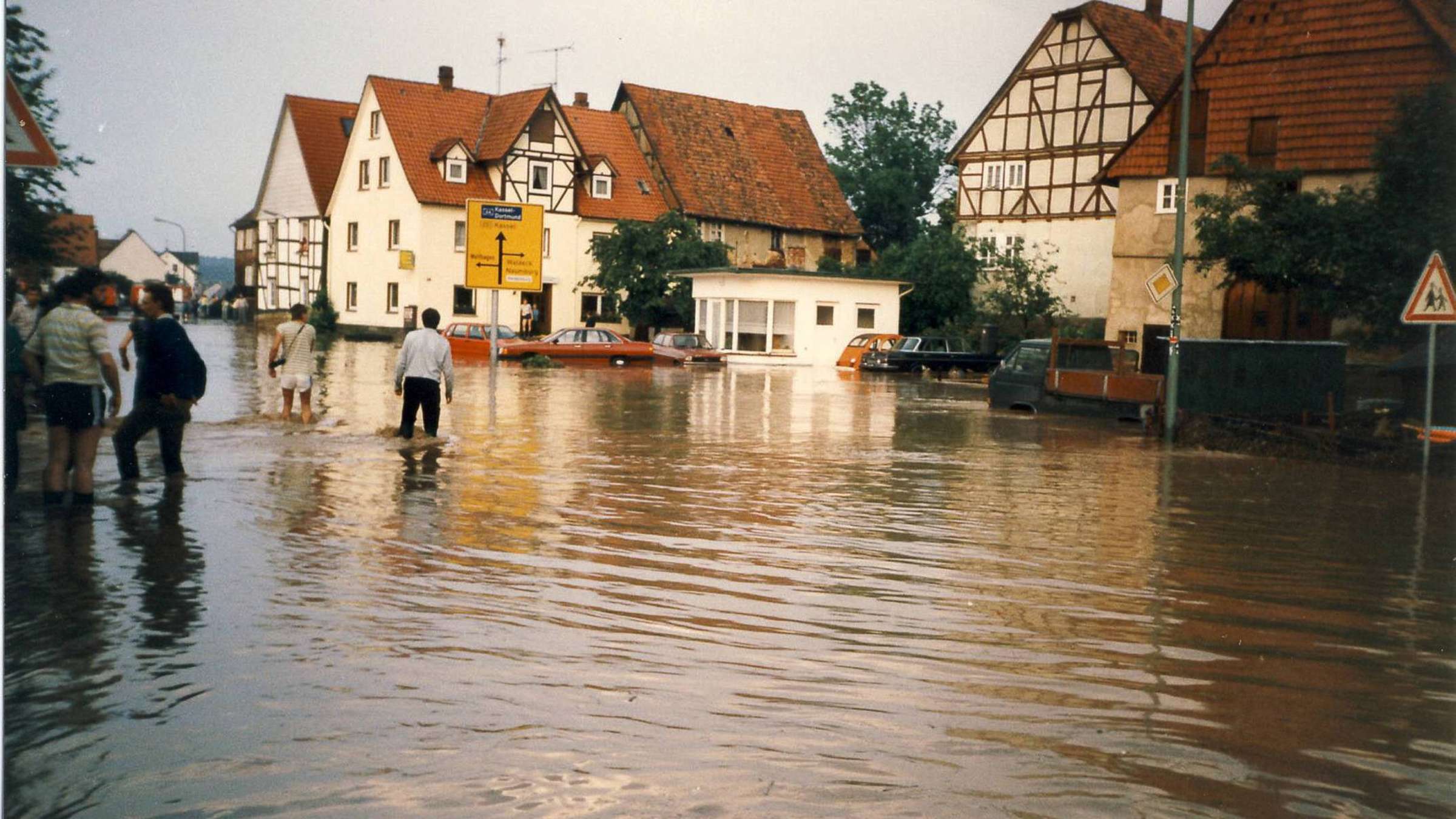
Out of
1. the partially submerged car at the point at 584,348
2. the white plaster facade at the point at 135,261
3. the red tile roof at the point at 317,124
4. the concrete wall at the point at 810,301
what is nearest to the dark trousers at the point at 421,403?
the red tile roof at the point at 317,124

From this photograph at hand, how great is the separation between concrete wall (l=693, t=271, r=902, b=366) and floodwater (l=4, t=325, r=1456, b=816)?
125 ft

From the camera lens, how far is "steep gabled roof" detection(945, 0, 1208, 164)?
14.8 meters

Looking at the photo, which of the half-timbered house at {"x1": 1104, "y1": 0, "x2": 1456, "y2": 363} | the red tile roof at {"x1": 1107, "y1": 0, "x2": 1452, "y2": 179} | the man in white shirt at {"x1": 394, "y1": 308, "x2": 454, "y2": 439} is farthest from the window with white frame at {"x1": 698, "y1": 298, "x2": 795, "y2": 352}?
the man in white shirt at {"x1": 394, "y1": 308, "x2": 454, "y2": 439}

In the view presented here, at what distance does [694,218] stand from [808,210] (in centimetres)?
593

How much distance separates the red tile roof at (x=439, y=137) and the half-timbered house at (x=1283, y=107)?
12.4 meters

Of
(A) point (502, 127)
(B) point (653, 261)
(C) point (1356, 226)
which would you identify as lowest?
(C) point (1356, 226)

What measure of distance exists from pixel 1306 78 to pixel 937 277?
73.0ft

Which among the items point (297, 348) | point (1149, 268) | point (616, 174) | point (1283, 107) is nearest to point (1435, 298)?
point (297, 348)

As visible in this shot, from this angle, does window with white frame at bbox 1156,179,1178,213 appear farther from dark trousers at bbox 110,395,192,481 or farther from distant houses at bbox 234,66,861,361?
dark trousers at bbox 110,395,192,481

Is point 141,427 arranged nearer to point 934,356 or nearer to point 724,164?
point 934,356

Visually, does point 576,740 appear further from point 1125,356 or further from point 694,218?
point 694,218

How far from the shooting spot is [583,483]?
13633mm

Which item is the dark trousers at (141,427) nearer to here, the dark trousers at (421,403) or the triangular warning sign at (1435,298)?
the dark trousers at (421,403)

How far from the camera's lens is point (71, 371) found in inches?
254
